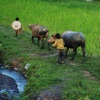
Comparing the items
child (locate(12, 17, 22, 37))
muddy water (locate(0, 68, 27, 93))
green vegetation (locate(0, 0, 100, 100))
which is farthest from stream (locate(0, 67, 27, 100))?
child (locate(12, 17, 22, 37))

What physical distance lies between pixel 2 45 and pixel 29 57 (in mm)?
1937

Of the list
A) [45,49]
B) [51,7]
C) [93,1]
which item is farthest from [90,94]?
[93,1]

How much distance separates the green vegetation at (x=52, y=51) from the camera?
26.4ft

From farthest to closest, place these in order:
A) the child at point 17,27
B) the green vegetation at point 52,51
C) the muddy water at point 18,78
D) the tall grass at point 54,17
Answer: the tall grass at point 54,17
the child at point 17,27
the muddy water at point 18,78
the green vegetation at point 52,51

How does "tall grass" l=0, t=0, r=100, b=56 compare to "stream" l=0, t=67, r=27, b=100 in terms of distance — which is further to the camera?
"tall grass" l=0, t=0, r=100, b=56

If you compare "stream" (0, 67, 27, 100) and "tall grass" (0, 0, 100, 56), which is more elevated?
"tall grass" (0, 0, 100, 56)

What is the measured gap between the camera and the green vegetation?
8055 mm

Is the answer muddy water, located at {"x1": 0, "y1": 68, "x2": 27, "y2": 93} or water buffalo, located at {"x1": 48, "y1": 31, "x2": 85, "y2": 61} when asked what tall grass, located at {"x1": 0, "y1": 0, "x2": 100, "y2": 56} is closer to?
water buffalo, located at {"x1": 48, "y1": 31, "x2": 85, "y2": 61}

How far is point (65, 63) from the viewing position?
32.7 feet

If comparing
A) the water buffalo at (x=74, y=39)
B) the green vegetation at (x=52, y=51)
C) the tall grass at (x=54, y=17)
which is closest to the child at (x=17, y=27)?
the green vegetation at (x=52, y=51)

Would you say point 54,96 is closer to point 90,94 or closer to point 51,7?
point 90,94

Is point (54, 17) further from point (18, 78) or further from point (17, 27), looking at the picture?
point (18, 78)

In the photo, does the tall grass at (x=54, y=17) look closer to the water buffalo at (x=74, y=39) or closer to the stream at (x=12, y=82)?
the water buffalo at (x=74, y=39)

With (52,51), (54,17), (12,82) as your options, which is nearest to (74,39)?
(52,51)
